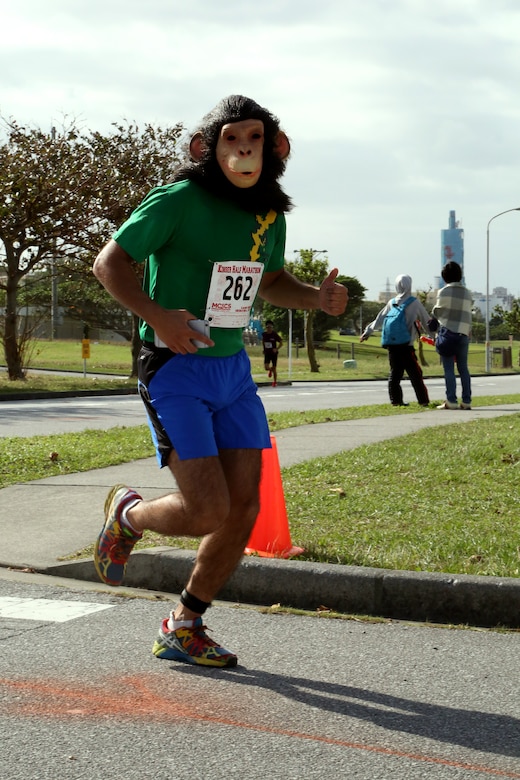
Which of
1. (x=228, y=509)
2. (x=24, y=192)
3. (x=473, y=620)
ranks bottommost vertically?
(x=473, y=620)

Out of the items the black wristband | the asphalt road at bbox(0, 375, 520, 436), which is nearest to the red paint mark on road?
the black wristband

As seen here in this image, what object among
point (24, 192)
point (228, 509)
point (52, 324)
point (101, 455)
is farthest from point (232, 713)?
point (52, 324)

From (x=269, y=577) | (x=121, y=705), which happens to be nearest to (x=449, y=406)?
(x=269, y=577)

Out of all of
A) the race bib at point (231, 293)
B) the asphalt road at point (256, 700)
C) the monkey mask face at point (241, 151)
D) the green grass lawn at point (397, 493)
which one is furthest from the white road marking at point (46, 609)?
the monkey mask face at point (241, 151)

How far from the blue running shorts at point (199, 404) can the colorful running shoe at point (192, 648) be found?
0.64m

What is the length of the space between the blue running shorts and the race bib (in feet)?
0.45

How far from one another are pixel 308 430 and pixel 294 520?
235 inches

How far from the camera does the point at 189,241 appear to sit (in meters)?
4.17

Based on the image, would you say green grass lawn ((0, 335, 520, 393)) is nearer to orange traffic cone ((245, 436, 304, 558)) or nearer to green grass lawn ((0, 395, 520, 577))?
green grass lawn ((0, 395, 520, 577))

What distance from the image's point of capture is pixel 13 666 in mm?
4215

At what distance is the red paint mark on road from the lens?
3.51 meters

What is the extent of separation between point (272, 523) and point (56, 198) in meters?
22.9

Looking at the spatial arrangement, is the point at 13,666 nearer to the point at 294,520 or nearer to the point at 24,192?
the point at 294,520

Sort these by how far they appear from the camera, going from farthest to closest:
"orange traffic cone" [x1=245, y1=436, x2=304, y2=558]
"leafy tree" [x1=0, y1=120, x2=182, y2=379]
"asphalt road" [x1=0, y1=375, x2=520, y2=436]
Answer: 1. "leafy tree" [x1=0, y1=120, x2=182, y2=379]
2. "asphalt road" [x1=0, y1=375, x2=520, y2=436]
3. "orange traffic cone" [x1=245, y1=436, x2=304, y2=558]
